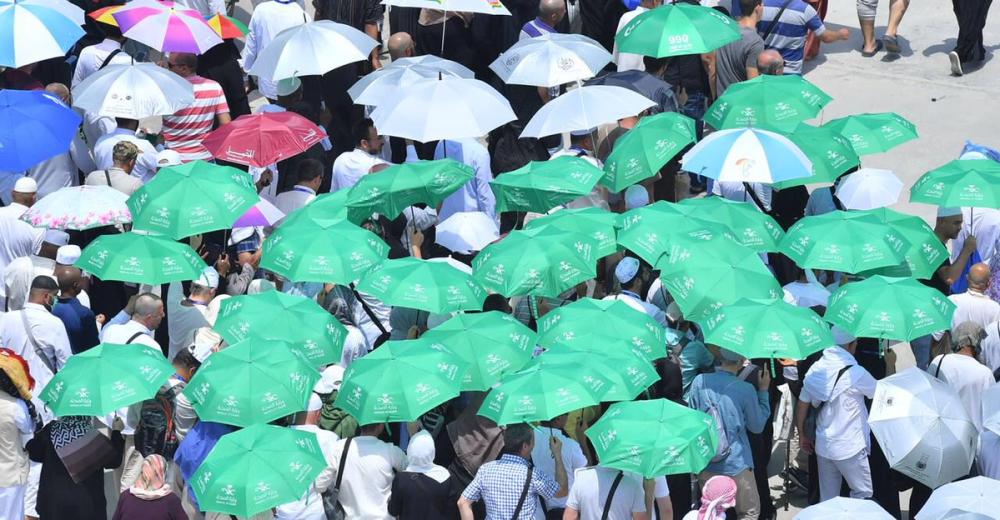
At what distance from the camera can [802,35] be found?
17594 millimetres

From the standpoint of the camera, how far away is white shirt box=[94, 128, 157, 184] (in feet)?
49.3

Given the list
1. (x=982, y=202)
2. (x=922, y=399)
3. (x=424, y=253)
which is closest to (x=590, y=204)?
(x=424, y=253)

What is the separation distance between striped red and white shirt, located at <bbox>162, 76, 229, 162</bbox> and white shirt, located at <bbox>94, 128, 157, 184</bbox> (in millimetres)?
564

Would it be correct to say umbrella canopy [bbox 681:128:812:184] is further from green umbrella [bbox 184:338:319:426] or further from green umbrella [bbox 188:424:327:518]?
green umbrella [bbox 188:424:327:518]

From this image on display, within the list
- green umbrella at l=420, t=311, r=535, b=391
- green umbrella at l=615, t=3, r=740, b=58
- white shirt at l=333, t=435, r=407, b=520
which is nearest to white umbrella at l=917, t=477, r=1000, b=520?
green umbrella at l=420, t=311, r=535, b=391

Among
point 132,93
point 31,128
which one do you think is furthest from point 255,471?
point 132,93

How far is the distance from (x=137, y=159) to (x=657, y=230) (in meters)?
4.59

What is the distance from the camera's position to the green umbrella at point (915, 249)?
13.0 m

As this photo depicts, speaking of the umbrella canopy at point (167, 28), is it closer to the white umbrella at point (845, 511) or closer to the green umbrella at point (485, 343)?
the green umbrella at point (485, 343)

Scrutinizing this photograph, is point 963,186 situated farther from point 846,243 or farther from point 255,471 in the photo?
point 255,471

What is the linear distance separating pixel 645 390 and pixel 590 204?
3358mm

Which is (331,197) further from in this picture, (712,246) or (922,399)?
(922,399)

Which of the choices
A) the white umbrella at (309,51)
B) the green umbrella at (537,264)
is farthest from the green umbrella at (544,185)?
the white umbrella at (309,51)

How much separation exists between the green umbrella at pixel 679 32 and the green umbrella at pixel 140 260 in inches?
189
